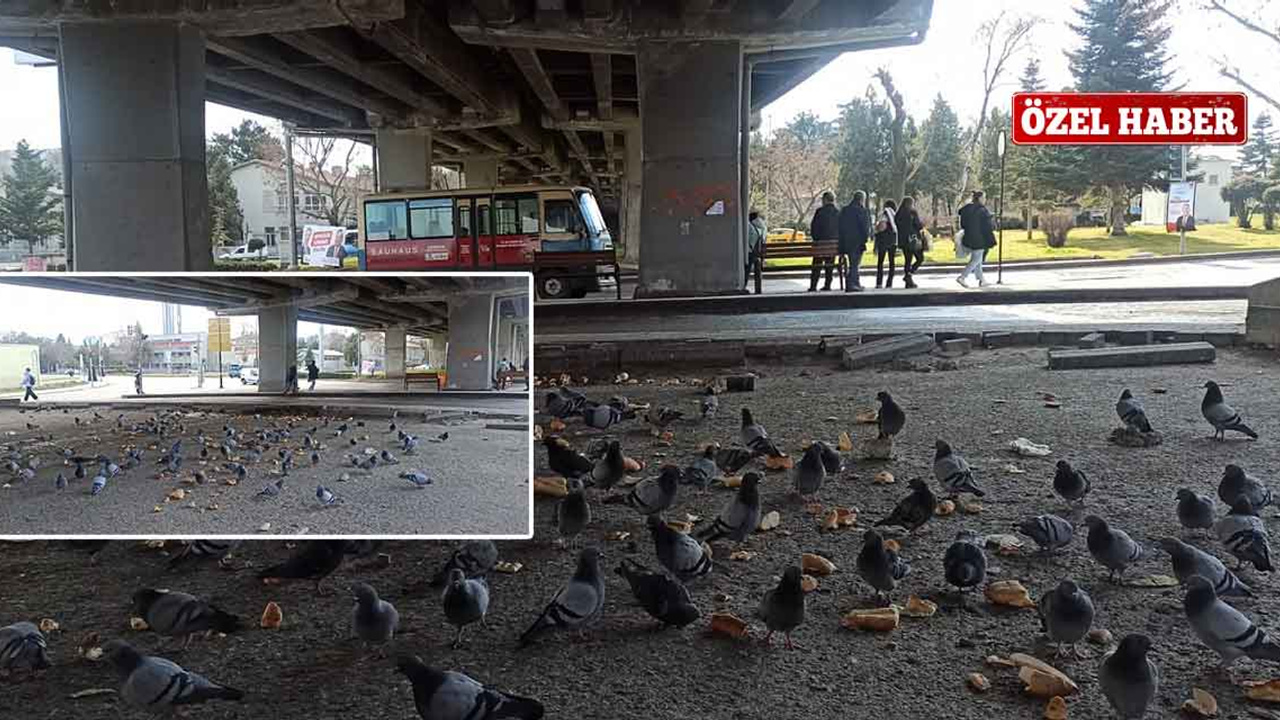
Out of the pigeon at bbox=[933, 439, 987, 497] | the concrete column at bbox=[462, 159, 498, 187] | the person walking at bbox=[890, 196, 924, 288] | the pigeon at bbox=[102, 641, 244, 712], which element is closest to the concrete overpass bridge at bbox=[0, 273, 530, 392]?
the pigeon at bbox=[102, 641, 244, 712]

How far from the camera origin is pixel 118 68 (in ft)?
52.8

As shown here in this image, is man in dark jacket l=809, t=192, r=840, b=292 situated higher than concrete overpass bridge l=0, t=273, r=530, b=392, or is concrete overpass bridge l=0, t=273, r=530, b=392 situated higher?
man in dark jacket l=809, t=192, r=840, b=292

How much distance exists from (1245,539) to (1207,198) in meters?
57.7

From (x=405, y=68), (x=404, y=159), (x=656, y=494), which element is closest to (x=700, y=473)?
(x=656, y=494)

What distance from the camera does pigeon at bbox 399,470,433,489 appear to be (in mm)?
2244

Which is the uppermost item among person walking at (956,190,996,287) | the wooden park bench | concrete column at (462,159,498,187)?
concrete column at (462,159,498,187)

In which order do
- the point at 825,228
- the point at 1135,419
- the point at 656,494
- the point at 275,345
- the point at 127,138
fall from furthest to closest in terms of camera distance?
1. the point at 825,228
2. the point at 127,138
3. the point at 1135,419
4. the point at 656,494
5. the point at 275,345

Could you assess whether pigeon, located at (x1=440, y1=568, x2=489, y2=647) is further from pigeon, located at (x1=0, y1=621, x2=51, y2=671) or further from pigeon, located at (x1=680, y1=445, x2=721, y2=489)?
pigeon, located at (x1=680, y1=445, x2=721, y2=489)

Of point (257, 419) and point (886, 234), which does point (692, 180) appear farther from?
point (257, 419)

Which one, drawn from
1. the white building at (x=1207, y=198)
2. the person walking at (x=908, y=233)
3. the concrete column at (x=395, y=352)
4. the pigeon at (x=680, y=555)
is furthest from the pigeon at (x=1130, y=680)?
the white building at (x=1207, y=198)

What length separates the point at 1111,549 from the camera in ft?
13.7

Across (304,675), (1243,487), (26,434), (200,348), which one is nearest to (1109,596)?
(1243,487)

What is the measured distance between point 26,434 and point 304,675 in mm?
1509

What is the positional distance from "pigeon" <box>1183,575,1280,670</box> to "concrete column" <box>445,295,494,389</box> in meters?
2.73
